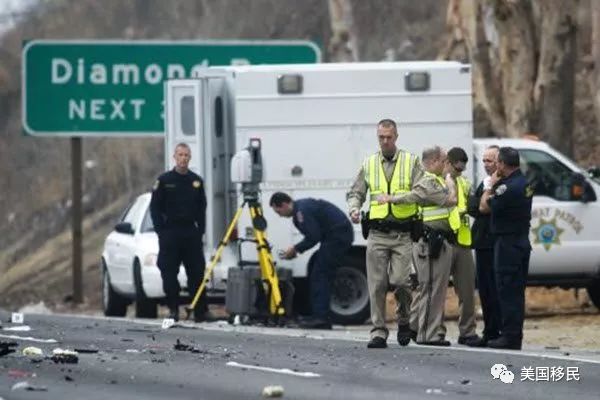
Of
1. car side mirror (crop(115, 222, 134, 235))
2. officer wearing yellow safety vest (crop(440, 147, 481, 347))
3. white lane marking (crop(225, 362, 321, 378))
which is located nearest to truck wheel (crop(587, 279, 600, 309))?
car side mirror (crop(115, 222, 134, 235))

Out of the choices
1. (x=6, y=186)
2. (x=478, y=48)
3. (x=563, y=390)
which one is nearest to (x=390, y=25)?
(x=6, y=186)

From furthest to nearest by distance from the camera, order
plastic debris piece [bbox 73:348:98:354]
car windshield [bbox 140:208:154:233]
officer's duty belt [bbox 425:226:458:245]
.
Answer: car windshield [bbox 140:208:154:233] → officer's duty belt [bbox 425:226:458:245] → plastic debris piece [bbox 73:348:98:354]

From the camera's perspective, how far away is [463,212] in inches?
757

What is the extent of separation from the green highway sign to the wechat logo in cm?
1656

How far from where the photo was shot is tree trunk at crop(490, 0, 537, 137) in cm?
3272

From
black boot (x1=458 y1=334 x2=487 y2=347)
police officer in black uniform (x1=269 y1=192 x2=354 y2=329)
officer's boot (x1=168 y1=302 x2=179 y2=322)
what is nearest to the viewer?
black boot (x1=458 y1=334 x2=487 y2=347)

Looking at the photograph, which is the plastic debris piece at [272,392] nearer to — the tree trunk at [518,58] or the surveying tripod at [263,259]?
the surveying tripod at [263,259]

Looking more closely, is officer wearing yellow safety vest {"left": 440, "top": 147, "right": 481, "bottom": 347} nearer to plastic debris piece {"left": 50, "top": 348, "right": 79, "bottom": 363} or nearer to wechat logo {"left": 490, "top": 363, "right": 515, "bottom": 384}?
wechat logo {"left": 490, "top": 363, "right": 515, "bottom": 384}

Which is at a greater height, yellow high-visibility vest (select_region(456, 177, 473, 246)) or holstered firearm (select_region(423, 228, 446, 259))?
yellow high-visibility vest (select_region(456, 177, 473, 246))

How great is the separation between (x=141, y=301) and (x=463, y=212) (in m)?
7.75

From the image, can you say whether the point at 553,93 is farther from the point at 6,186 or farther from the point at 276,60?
the point at 6,186

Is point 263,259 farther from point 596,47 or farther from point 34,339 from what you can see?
point 596,47

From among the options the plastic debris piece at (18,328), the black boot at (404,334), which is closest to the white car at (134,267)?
the plastic debris piece at (18,328)

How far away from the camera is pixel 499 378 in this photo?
15.1 metres
